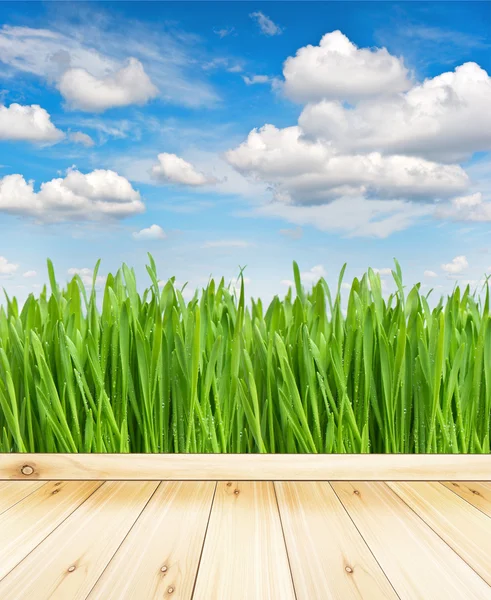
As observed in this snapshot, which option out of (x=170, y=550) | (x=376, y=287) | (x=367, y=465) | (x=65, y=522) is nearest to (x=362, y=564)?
(x=170, y=550)

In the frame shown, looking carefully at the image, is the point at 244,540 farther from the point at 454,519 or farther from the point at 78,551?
the point at 454,519

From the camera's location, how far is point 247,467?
1601mm

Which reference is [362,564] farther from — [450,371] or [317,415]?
[450,371]

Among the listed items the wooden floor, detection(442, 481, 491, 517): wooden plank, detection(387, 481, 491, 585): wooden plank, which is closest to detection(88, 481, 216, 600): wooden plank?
the wooden floor

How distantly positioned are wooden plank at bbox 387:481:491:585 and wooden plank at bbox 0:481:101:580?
84 cm

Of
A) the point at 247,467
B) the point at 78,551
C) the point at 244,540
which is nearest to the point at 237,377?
the point at 247,467

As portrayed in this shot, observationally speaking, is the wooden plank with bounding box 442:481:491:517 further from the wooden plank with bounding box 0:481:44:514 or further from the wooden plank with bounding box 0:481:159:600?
the wooden plank with bounding box 0:481:44:514

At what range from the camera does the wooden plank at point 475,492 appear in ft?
4.76

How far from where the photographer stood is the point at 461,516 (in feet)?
4.48

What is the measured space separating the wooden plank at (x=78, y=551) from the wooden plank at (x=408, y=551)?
0.53 meters

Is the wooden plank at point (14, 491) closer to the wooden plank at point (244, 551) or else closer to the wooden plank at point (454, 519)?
the wooden plank at point (244, 551)

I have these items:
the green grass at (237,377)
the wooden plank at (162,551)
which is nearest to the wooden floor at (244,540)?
the wooden plank at (162,551)

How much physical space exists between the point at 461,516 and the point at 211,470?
0.65 meters

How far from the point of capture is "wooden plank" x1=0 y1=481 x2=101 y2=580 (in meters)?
1.17
